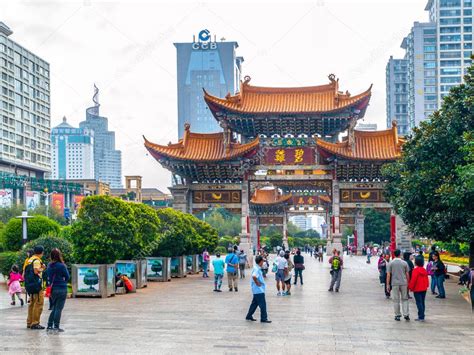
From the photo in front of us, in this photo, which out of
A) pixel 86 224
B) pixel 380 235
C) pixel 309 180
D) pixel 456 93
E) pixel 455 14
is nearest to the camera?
pixel 86 224

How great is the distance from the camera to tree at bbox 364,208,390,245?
3516 inches

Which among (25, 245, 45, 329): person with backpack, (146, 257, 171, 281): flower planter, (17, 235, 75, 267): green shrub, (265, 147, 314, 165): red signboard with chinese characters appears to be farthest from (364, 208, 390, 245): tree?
(25, 245, 45, 329): person with backpack

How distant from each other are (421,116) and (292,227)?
32160 mm

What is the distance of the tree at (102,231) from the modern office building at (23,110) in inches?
2556

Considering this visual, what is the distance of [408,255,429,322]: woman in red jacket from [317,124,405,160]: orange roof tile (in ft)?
83.2

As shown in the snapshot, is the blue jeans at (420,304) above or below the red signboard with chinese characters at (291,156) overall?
below

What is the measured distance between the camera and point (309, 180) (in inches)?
1684

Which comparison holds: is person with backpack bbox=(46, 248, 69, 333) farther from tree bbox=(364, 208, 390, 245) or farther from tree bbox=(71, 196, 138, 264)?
tree bbox=(364, 208, 390, 245)

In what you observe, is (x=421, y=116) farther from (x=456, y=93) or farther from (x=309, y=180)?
(x=456, y=93)

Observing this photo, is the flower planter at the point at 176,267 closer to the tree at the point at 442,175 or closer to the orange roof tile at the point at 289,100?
the tree at the point at 442,175

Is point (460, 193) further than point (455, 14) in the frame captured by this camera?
No

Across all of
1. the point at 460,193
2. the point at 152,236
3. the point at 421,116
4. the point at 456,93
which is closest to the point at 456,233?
the point at 460,193

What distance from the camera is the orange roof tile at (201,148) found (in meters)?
42.1

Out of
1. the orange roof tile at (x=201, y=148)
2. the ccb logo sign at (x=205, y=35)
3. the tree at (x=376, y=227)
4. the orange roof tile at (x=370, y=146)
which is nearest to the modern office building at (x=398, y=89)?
the ccb logo sign at (x=205, y=35)
